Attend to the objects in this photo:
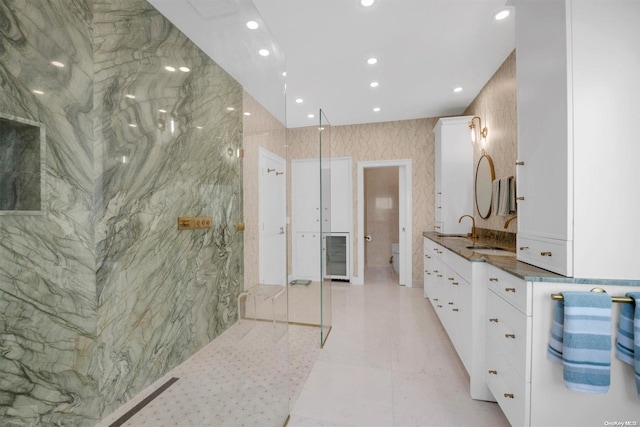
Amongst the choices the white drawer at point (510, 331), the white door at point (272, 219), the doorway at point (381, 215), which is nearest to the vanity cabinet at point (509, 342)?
the white drawer at point (510, 331)

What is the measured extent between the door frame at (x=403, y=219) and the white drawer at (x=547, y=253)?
2632 millimetres

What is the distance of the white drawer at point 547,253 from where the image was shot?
1.20 metres

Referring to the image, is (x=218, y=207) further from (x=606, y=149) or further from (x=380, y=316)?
(x=380, y=316)

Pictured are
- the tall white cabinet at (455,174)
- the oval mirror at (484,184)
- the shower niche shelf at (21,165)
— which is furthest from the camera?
the tall white cabinet at (455,174)

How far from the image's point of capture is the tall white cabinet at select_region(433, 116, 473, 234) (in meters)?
3.51

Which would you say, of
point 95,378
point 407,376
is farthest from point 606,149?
point 95,378

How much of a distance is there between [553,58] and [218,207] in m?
1.88

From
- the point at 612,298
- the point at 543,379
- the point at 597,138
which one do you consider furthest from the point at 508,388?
the point at 597,138

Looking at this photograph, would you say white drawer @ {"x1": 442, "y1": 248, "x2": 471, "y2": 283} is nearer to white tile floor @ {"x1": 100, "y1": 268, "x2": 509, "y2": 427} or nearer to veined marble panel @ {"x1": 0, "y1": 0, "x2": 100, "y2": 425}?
white tile floor @ {"x1": 100, "y1": 268, "x2": 509, "y2": 427}

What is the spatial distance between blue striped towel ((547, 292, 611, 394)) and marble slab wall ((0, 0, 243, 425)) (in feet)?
5.30

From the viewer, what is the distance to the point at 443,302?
2.58 meters

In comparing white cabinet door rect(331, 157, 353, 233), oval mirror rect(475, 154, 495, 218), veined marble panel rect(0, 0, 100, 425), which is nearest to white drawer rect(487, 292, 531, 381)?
oval mirror rect(475, 154, 495, 218)

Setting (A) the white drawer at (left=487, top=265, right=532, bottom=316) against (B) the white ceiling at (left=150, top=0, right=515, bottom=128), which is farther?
(B) the white ceiling at (left=150, top=0, right=515, bottom=128)

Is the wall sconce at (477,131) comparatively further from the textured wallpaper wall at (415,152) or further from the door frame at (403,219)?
the door frame at (403,219)
